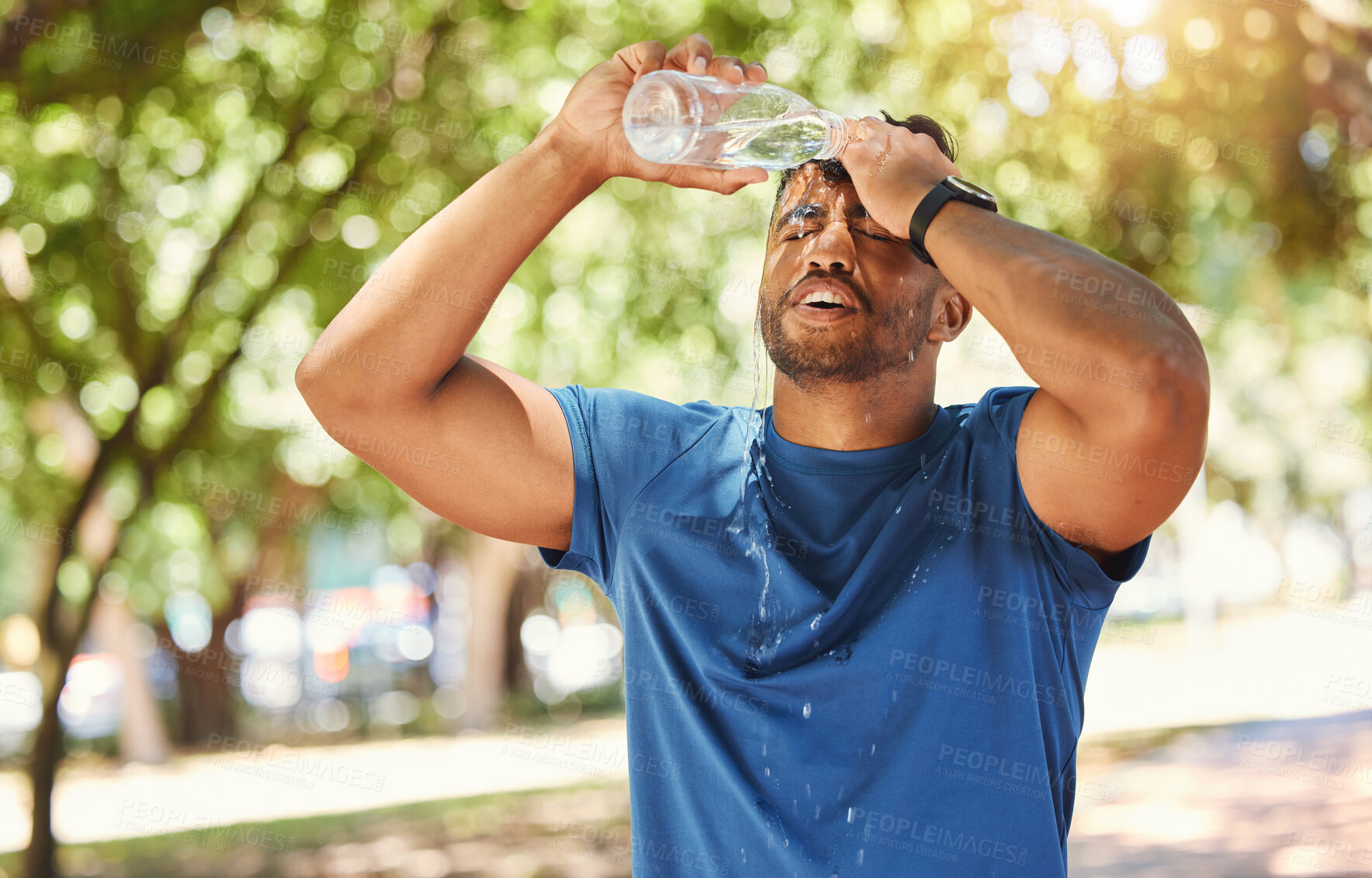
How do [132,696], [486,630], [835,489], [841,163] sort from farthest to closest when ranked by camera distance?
Result: [486,630], [132,696], [841,163], [835,489]

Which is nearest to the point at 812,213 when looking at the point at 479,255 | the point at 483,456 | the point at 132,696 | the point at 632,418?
the point at 632,418

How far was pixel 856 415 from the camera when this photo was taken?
2.14 meters

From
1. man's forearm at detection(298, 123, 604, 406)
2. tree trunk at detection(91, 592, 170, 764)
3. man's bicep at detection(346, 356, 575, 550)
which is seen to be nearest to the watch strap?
man's forearm at detection(298, 123, 604, 406)

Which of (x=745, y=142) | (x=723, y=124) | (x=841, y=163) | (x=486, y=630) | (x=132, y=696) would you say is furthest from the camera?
(x=486, y=630)

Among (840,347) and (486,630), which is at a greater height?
(840,347)

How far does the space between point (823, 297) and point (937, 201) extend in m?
0.30

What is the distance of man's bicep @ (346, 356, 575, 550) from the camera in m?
2.02

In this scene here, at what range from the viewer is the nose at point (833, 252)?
215 centimetres

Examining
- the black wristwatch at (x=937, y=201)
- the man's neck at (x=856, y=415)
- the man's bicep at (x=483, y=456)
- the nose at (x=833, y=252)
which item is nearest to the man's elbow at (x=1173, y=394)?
the black wristwatch at (x=937, y=201)

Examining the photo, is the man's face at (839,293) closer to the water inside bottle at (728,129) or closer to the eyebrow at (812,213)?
the eyebrow at (812,213)

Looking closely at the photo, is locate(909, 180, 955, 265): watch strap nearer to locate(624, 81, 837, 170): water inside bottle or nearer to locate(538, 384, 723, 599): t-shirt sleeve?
locate(624, 81, 837, 170): water inside bottle

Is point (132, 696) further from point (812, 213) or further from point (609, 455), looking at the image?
point (812, 213)

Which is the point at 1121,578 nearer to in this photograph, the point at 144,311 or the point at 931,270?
the point at 931,270

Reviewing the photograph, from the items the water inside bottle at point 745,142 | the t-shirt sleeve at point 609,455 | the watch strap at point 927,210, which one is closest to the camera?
the watch strap at point 927,210
